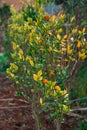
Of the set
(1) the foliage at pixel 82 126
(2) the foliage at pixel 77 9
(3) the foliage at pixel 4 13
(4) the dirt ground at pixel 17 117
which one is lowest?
(1) the foliage at pixel 82 126

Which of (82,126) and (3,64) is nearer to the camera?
(82,126)

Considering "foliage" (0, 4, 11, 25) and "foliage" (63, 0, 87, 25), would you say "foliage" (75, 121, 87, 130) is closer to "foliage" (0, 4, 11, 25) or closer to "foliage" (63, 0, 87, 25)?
"foliage" (63, 0, 87, 25)

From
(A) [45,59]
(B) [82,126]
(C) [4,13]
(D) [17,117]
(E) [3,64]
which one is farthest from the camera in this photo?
(C) [4,13]

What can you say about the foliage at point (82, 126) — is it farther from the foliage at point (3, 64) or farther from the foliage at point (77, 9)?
the foliage at point (3, 64)

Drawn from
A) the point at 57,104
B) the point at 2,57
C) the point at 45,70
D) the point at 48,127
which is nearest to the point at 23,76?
the point at 45,70

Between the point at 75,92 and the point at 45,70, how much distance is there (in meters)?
1.96

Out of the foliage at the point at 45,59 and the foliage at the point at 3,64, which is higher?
the foliage at the point at 3,64

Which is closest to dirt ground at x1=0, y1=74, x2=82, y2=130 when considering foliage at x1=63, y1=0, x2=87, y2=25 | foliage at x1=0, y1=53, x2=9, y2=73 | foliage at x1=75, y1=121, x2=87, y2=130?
foliage at x1=75, y1=121, x2=87, y2=130

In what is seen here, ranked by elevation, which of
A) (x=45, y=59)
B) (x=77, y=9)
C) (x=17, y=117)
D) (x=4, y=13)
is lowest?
(x=17, y=117)

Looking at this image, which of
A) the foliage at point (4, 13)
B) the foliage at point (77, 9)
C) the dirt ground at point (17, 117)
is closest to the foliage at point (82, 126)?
the dirt ground at point (17, 117)

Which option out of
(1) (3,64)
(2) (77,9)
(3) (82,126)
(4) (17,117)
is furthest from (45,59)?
(1) (3,64)

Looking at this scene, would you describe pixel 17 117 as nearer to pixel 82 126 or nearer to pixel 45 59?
pixel 82 126

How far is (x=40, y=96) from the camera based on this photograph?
11.2 feet

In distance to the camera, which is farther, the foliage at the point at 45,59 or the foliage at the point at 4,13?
the foliage at the point at 4,13
